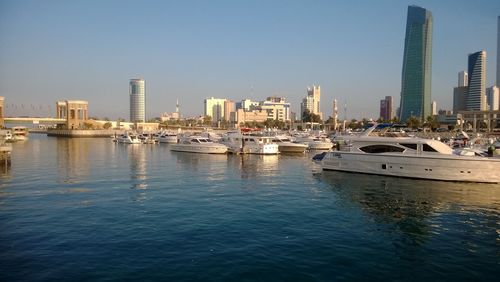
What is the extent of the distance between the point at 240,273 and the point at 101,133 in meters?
148

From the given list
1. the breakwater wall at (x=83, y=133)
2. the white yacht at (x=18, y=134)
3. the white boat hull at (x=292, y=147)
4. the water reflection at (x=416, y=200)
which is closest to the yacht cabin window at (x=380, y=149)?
the water reflection at (x=416, y=200)

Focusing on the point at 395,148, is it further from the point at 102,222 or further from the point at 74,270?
the point at 74,270

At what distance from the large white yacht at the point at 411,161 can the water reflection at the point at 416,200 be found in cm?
81

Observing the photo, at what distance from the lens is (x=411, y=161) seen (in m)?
29.4

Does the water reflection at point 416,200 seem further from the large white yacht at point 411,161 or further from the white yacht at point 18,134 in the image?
the white yacht at point 18,134

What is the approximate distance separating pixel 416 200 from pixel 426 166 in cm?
810

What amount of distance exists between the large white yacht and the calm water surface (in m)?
1.32

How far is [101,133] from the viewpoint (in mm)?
146625

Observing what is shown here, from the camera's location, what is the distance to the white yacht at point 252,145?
2158 inches

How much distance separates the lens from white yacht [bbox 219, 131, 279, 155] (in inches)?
2158

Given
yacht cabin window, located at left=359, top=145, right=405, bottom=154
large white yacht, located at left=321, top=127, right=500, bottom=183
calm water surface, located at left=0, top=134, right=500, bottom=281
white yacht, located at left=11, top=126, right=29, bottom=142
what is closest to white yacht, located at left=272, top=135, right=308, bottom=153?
large white yacht, located at left=321, top=127, right=500, bottom=183

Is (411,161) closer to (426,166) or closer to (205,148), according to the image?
(426,166)

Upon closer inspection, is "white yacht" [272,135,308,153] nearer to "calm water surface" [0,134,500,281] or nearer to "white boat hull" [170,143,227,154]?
"white boat hull" [170,143,227,154]

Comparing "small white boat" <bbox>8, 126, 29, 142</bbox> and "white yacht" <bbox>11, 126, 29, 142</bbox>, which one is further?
"white yacht" <bbox>11, 126, 29, 142</bbox>
